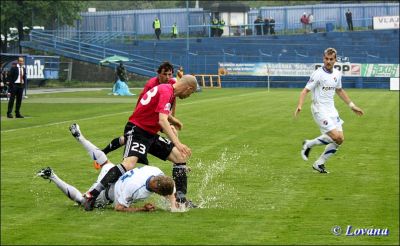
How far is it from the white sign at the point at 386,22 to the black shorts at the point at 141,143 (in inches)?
2583

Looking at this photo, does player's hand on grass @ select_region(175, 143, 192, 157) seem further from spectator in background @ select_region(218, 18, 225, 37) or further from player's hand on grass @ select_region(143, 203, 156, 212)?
spectator in background @ select_region(218, 18, 225, 37)

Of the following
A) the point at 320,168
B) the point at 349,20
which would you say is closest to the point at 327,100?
the point at 320,168

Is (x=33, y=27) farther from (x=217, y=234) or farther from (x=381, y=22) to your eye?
(x=217, y=234)

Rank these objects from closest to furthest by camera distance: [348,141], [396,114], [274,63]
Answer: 1. [348,141]
2. [396,114]
3. [274,63]

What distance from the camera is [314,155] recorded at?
63.1ft

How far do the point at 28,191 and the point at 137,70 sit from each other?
57893 mm

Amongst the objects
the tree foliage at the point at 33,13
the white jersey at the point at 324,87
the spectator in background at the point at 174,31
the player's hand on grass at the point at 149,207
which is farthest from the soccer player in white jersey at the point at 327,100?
the spectator in background at the point at 174,31

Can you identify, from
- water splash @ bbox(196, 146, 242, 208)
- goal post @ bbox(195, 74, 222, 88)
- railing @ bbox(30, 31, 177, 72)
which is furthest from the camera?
railing @ bbox(30, 31, 177, 72)

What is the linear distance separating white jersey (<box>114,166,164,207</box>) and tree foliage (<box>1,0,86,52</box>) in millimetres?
61828

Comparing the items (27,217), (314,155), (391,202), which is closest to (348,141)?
(314,155)

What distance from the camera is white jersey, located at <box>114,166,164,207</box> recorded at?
1155 cm

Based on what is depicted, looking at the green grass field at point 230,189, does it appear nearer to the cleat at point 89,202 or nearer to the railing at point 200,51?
the cleat at point 89,202

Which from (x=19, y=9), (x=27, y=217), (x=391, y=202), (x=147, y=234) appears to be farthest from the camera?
(x=19, y=9)

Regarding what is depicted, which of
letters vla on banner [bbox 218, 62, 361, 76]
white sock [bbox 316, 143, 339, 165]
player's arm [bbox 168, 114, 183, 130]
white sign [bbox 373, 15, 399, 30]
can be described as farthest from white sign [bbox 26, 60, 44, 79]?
player's arm [bbox 168, 114, 183, 130]
